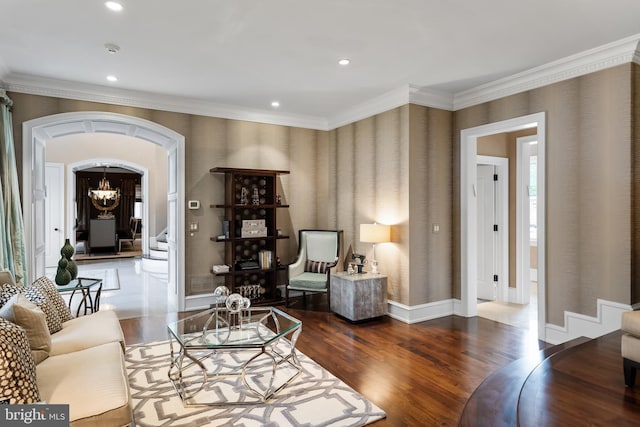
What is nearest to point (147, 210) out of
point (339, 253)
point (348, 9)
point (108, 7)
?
point (339, 253)

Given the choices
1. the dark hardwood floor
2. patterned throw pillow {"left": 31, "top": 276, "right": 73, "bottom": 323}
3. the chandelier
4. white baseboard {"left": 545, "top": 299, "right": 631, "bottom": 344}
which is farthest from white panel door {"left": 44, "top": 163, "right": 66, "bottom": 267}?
white baseboard {"left": 545, "top": 299, "right": 631, "bottom": 344}

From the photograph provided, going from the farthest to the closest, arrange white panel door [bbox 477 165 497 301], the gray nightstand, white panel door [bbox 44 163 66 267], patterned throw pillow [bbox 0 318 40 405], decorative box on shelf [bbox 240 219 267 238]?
white panel door [bbox 44 163 66 267]
white panel door [bbox 477 165 497 301]
decorative box on shelf [bbox 240 219 267 238]
the gray nightstand
patterned throw pillow [bbox 0 318 40 405]

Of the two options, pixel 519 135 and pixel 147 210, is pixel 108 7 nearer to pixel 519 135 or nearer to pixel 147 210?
pixel 519 135

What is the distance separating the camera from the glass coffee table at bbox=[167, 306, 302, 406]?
2730 mm

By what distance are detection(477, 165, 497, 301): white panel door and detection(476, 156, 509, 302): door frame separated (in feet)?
0.18

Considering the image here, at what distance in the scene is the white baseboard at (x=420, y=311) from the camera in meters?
4.64

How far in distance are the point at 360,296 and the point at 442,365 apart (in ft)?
4.63

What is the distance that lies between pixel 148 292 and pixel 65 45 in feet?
13.8

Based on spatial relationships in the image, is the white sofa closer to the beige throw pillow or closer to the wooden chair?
the beige throw pillow

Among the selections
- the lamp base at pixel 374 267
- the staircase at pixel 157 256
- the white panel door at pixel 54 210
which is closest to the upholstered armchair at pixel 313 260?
the lamp base at pixel 374 267

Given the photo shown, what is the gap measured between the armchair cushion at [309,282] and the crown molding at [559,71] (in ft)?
9.80

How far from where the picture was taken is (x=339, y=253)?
5.67 metres

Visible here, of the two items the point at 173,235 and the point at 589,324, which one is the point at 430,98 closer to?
the point at 589,324

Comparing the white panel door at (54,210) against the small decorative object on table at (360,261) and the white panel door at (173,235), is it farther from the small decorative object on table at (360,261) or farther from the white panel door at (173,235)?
the small decorative object on table at (360,261)
